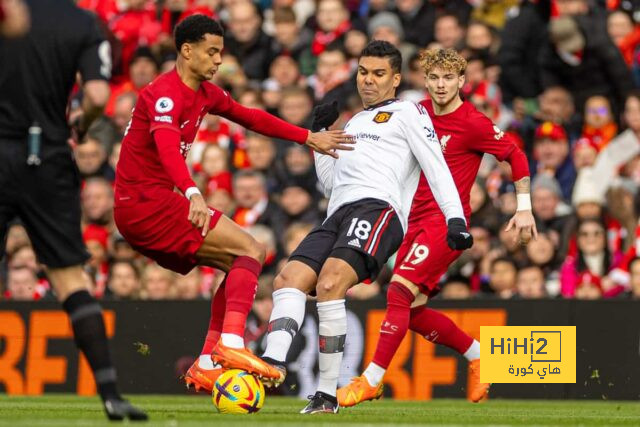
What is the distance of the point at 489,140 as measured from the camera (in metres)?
11.2

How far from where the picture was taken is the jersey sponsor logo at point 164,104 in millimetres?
9445

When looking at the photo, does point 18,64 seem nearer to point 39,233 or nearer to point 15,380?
point 39,233

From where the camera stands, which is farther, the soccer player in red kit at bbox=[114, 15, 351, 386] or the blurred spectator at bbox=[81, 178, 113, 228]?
the blurred spectator at bbox=[81, 178, 113, 228]

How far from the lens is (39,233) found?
8.10 metres

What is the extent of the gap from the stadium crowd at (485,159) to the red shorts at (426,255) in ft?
9.39

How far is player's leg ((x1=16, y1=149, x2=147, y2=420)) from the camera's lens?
808cm

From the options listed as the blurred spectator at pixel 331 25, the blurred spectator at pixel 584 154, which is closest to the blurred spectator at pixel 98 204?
the blurred spectator at pixel 331 25

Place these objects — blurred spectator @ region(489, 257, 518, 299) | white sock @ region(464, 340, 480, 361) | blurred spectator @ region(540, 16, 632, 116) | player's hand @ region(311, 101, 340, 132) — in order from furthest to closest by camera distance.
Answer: blurred spectator @ region(540, 16, 632, 116) < blurred spectator @ region(489, 257, 518, 299) < white sock @ region(464, 340, 480, 361) < player's hand @ region(311, 101, 340, 132)

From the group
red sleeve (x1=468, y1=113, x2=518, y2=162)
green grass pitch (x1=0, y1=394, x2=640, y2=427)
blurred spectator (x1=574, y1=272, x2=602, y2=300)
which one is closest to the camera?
green grass pitch (x1=0, y1=394, x2=640, y2=427)

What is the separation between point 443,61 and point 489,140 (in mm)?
718

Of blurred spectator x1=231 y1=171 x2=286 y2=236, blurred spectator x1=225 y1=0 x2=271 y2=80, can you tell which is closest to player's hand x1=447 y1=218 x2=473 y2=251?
blurred spectator x1=231 y1=171 x2=286 y2=236

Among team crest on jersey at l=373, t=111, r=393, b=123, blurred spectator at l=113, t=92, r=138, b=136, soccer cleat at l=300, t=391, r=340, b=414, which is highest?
blurred spectator at l=113, t=92, r=138, b=136

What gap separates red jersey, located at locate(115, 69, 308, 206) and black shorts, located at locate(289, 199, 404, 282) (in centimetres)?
62

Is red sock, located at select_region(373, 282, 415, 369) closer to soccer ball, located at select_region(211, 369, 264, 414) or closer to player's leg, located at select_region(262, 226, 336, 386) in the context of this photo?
player's leg, located at select_region(262, 226, 336, 386)
